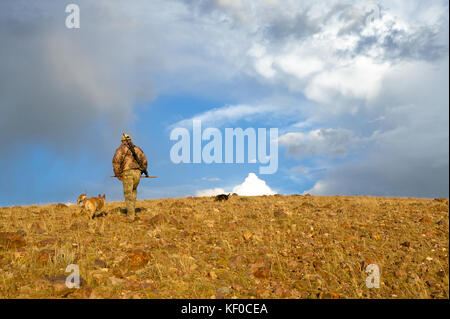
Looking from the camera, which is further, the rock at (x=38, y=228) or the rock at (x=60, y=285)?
the rock at (x=38, y=228)

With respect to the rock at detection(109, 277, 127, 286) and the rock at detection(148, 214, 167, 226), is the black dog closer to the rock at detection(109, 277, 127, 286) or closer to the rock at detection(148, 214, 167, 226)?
the rock at detection(148, 214, 167, 226)

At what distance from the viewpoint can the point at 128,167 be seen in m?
14.9

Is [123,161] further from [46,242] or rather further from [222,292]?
[222,292]

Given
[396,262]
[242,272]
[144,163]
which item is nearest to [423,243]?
[396,262]

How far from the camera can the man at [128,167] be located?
15.0 m

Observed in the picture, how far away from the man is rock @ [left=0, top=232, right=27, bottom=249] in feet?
17.0

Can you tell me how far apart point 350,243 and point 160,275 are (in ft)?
18.8

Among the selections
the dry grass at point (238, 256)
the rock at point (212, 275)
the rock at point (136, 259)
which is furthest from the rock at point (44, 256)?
the rock at point (212, 275)

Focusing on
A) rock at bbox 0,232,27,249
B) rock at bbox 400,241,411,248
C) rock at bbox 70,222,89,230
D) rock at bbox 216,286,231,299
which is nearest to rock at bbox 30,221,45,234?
rock at bbox 70,222,89,230

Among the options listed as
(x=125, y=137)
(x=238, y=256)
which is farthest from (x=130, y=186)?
(x=238, y=256)

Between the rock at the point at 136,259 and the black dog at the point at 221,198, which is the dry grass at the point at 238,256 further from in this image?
the black dog at the point at 221,198

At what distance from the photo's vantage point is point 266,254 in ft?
30.1

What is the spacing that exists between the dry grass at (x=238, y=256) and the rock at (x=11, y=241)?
0.04 m

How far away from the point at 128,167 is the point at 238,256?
809 cm
